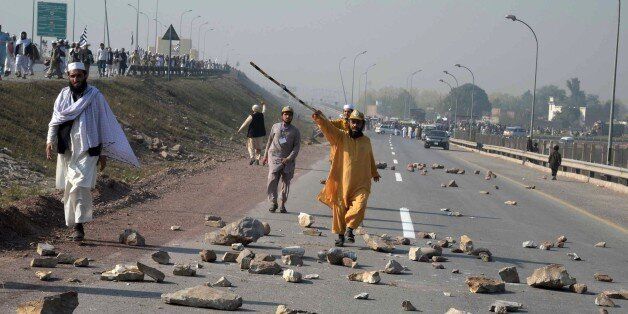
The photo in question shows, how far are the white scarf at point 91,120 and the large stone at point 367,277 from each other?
10.7ft

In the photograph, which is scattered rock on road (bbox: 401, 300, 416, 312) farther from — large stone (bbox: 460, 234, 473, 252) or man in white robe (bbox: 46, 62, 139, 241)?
man in white robe (bbox: 46, 62, 139, 241)

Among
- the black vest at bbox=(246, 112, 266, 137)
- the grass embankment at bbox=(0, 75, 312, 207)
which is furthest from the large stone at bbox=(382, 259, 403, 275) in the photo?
the black vest at bbox=(246, 112, 266, 137)

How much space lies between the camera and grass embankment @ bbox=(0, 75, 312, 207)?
21.9 m

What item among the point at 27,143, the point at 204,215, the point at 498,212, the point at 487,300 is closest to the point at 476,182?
the point at 498,212

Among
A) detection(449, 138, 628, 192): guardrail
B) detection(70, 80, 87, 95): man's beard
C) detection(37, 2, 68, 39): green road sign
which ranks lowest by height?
detection(449, 138, 628, 192): guardrail

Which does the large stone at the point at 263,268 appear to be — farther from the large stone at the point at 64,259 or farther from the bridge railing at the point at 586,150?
the bridge railing at the point at 586,150

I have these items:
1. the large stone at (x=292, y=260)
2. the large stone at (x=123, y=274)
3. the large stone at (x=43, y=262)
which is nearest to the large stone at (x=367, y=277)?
the large stone at (x=292, y=260)

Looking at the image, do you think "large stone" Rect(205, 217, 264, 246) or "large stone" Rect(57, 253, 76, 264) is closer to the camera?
"large stone" Rect(57, 253, 76, 264)

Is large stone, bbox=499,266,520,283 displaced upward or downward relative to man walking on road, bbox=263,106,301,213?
downward

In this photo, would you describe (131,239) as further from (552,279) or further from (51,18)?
(51,18)

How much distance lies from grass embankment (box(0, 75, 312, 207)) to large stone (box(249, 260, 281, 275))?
18.1ft

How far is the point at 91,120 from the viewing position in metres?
10.8

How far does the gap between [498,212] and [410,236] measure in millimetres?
5335

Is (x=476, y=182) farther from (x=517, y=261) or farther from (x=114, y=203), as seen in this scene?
(x=517, y=261)
